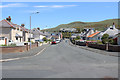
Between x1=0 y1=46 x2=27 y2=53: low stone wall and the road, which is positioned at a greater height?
x1=0 y1=46 x2=27 y2=53: low stone wall

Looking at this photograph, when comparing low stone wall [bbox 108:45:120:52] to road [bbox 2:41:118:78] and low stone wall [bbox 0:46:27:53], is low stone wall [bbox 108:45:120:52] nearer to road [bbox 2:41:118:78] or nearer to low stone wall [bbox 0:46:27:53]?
road [bbox 2:41:118:78]

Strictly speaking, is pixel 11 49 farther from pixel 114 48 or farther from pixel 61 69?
pixel 61 69

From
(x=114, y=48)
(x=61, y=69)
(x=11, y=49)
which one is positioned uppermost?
(x=114, y=48)

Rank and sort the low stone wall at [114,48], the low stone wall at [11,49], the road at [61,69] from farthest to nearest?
the low stone wall at [114,48] < the low stone wall at [11,49] < the road at [61,69]

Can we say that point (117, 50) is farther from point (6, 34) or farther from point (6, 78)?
point (6, 34)

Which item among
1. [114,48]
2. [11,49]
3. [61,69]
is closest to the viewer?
[61,69]

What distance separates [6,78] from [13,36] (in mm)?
54142

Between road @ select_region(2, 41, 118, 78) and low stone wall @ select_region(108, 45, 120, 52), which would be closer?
road @ select_region(2, 41, 118, 78)

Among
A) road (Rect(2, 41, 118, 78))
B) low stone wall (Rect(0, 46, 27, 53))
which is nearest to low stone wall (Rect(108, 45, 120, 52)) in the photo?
road (Rect(2, 41, 118, 78))

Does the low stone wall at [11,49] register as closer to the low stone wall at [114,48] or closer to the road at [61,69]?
the road at [61,69]

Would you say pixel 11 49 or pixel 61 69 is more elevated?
pixel 11 49

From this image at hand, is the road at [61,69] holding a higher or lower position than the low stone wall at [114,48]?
lower

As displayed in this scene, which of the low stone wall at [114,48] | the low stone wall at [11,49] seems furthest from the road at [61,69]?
the low stone wall at [114,48]

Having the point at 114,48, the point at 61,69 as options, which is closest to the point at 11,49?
the point at 114,48
